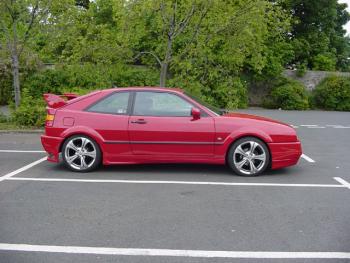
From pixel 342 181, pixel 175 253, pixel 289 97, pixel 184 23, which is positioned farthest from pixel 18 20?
pixel 289 97

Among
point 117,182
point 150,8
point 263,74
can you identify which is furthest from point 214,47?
point 263,74

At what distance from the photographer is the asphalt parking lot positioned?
409cm

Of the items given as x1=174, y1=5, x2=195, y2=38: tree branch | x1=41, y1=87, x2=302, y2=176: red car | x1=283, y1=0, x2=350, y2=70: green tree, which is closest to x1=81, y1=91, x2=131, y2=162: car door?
x1=41, y1=87, x2=302, y2=176: red car

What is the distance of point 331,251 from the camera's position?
13.5 ft

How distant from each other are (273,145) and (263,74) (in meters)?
18.2

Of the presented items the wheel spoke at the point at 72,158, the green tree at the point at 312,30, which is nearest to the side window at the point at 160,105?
the wheel spoke at the point at 72,158

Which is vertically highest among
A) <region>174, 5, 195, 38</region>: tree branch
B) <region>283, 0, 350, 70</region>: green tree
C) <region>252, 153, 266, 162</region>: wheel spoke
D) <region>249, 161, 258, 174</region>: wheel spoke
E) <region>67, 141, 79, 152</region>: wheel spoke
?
<region>283, 0, 350, 70</region>: green tree

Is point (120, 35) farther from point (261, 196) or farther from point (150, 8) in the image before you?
point (261, 196)

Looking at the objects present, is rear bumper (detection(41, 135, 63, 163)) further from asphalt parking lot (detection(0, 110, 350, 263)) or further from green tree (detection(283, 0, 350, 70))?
green tree (detection(283, 0, 350, 70))

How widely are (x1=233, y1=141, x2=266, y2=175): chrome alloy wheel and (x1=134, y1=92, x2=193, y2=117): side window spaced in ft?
3.28

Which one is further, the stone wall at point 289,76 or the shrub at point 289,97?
the stone wall at point 289,76

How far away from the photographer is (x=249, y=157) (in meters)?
7.05

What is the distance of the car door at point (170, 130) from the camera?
23.0ft

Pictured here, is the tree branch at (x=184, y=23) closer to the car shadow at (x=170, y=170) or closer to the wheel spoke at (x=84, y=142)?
the car shadow at (x=170, y=170)
